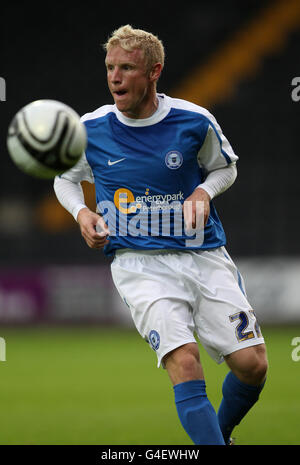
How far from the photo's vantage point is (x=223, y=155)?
14.7 ft

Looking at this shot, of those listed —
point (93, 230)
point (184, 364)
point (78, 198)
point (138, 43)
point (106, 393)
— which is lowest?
point (106, 393)

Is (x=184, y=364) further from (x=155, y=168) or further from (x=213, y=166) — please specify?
(x=213, y=166)

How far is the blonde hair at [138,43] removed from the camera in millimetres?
Answer: 4277

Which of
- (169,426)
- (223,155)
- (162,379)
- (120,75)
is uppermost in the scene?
(120,75)

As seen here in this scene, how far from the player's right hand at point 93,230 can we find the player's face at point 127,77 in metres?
0.59

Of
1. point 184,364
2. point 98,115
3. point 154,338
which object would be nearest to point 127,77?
point 98,115

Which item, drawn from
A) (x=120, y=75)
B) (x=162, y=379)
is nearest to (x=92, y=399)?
(x=162, y=379)

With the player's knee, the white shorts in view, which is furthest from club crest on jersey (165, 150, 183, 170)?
the player's knee

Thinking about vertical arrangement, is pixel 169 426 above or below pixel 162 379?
above

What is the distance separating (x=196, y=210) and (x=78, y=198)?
29.5 inches

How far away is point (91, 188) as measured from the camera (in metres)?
15.7

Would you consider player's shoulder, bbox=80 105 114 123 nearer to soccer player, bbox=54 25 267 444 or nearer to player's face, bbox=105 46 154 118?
soccer player, bbox=54 25 267 444

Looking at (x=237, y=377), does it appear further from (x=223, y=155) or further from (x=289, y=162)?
(x=289, y=162)

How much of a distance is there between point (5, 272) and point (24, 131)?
9627 millimetres
